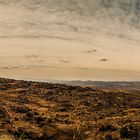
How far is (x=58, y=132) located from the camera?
40281mm

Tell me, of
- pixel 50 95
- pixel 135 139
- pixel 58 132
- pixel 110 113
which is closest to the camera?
pixel 135 139

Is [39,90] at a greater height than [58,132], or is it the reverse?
[39,90]

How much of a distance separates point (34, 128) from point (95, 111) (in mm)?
8379

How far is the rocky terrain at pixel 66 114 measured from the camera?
1550 inches

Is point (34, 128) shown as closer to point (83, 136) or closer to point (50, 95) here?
point (83, 136)

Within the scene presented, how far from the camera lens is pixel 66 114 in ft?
149

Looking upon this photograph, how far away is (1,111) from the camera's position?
45438mm

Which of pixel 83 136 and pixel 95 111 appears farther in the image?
pixel 95 111

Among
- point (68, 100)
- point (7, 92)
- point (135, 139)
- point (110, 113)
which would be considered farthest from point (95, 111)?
point (7, 92)

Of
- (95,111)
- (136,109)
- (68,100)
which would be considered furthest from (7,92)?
(136,109)

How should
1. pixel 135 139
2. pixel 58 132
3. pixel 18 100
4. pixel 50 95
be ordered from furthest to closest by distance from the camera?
pixel 50 95 → pixel 18 100 → pixel 58 132 → pixel 135 139

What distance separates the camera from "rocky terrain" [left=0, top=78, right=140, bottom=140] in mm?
39375

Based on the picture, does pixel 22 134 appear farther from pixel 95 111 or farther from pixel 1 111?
pixel 95 111

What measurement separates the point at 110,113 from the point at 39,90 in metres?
15.0
